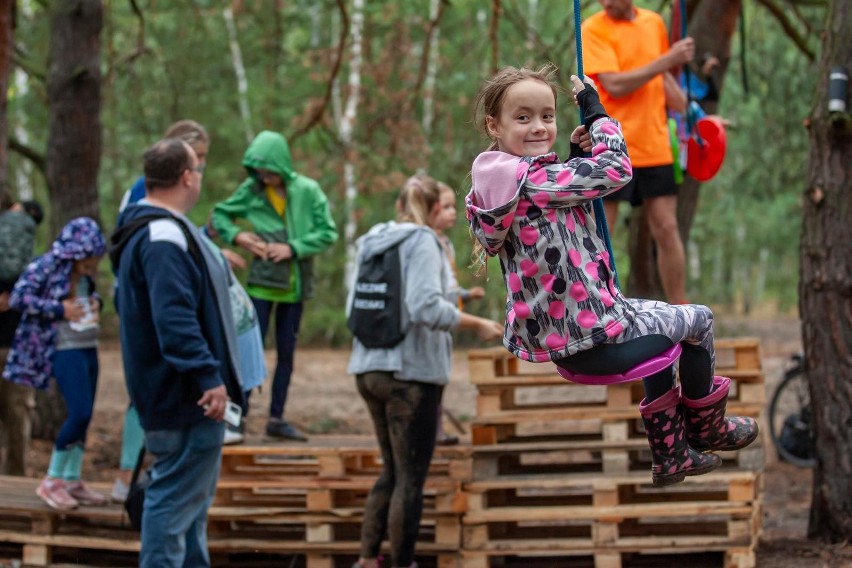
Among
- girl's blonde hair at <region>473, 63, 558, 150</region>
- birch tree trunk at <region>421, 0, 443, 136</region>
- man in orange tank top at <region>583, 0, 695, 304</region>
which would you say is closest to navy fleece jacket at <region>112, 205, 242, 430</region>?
girl's blonde hair at <region>473, 63, 558, 150</region>

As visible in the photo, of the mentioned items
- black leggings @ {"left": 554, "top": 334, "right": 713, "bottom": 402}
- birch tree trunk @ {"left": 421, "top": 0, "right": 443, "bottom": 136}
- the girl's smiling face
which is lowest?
black leggings @ {"left": 554, "top": 334, "right": 713, "bottom": 402}

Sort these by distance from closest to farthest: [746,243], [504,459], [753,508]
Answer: [753,508] < [504,459] < [746,243]

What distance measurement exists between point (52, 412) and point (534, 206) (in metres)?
8.10

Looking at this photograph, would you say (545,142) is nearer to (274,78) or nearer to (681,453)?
(681,453)

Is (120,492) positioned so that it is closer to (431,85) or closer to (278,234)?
(278,234)

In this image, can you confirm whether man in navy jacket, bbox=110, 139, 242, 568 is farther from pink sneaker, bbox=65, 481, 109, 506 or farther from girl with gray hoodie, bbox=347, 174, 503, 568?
pink sneaker, bbox=65, 481, 109, 506

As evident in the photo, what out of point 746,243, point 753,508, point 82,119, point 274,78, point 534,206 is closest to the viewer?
point 534,206

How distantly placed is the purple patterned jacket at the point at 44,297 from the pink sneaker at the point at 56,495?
62 centimetres

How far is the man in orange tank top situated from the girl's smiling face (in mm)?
2304

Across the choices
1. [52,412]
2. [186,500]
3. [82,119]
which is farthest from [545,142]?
[52,412]

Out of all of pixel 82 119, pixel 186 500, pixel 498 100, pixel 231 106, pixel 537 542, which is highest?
pixel 231 106

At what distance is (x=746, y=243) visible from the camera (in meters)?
34.7

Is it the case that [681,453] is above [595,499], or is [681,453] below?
above

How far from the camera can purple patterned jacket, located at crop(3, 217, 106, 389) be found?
670cm
